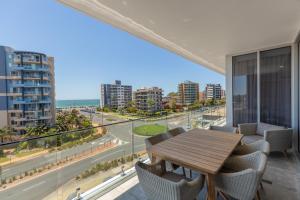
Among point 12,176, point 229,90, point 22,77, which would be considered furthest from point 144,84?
point 12,176

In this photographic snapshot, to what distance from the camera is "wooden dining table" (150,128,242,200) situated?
1477 millimetres

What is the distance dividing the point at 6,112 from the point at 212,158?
32.0 metres

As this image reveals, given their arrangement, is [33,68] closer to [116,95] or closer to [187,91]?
[116,95]

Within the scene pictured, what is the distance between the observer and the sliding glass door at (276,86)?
3.73 metres

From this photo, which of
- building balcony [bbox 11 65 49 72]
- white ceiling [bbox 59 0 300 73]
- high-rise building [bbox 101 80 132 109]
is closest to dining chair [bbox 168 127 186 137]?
white ceiling [bbox 59 0 300 73]

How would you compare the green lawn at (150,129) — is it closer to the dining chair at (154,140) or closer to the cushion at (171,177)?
the dining chair at (154,140)

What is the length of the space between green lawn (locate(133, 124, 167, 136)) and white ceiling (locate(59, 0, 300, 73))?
1922mm

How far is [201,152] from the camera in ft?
6.05

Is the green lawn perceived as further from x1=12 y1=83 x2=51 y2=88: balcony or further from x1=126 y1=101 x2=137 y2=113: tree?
x1=126 y1=101 x2=137 y2=113: tree

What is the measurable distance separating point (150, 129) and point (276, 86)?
3.26m

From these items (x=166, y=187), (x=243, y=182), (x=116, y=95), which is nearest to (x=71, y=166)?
(x=166, y=187)

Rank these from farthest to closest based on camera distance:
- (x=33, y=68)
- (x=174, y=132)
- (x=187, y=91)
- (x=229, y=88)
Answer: (x=187, y=91) < (x=33, y=68) < (x=229, y=88) < (x=174, y=132)

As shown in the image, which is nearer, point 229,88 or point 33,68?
point 229,88

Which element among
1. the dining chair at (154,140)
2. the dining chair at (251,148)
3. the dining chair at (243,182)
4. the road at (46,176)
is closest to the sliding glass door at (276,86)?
the dining chair at (251,148)
